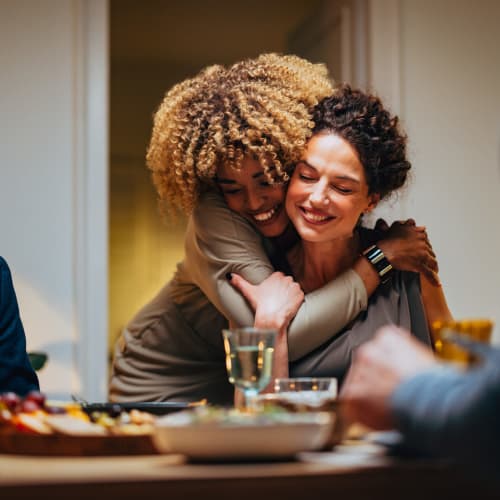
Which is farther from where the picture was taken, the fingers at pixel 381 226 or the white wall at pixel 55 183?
the white wall at pixel 55 183

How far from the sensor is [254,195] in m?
2.28

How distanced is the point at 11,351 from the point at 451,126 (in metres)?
Answer: 2.67

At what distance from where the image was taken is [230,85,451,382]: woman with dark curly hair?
7.30ft

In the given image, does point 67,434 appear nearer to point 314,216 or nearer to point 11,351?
point 11,351

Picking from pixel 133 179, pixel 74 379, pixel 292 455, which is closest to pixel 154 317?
pixel 74 379

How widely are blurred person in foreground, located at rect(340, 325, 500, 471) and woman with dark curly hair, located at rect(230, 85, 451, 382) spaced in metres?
1.17

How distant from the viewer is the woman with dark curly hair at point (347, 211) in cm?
222

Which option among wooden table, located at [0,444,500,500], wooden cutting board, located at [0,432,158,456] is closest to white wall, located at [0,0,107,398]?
wooden cutting board, located at [0,432,158,456]

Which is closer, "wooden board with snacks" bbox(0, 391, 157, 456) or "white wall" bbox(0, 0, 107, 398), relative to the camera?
"wooden board with snacks" bbox(0, 391, 157, 456)

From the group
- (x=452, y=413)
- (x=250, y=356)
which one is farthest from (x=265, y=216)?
(x=452, y=413)

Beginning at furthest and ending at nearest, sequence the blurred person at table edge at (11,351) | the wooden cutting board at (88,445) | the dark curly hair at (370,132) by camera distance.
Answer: the dark curly hair at (370,132)
the blurred person at table edge at (11,351)
the wooden cutting board at (88,445)

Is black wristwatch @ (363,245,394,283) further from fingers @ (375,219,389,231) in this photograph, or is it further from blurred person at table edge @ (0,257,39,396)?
blurred person at table edge @ (0,257,39,396)

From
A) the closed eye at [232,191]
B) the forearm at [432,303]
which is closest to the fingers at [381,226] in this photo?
the forearm at [432,303]

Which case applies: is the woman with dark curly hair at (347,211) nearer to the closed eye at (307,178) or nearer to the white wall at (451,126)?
the closed eye at (307,178)
